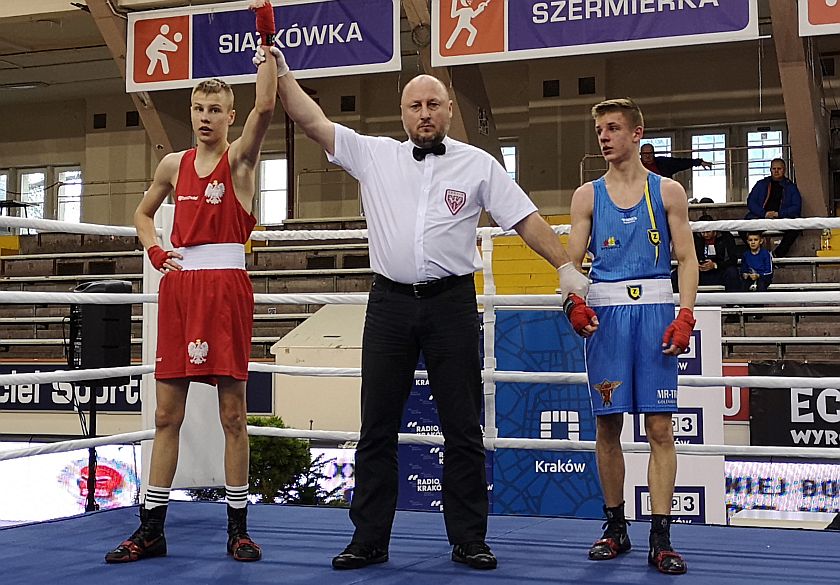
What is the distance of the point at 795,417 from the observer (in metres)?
5.37

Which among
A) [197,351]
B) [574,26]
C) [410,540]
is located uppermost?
[574,26]

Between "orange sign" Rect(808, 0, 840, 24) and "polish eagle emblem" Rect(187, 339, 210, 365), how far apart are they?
4878 millimetres

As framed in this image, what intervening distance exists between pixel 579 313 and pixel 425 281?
1.18ft

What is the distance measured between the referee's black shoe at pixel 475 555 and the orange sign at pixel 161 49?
5.82m

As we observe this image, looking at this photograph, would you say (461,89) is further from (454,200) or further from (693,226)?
(454,200)

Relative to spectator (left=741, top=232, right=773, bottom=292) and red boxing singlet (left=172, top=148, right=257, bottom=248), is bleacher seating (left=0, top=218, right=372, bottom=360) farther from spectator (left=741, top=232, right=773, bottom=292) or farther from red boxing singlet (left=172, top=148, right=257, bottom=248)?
red boxing singlet (left=172, top=148, right=257, bottom=248)

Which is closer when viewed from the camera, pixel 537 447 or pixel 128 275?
pixel 537 447

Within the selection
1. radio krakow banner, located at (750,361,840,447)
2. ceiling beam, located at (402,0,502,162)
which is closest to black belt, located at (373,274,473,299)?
radio krakow banner, located at (750,361,840,447)

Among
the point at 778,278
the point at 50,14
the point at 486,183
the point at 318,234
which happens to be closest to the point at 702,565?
the point at 486,183

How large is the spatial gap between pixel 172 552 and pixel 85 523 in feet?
1.63

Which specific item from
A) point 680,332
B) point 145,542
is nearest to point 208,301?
point 145,542

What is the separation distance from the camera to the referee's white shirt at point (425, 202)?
2215mm

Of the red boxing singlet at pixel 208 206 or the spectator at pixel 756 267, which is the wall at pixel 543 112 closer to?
the spectator at pixel 756 267

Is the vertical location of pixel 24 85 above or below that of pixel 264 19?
above
